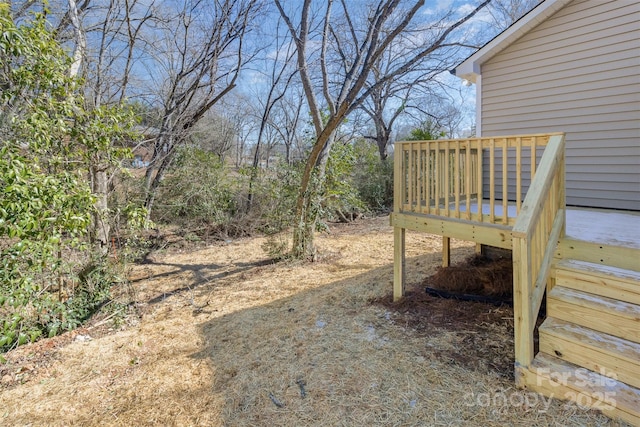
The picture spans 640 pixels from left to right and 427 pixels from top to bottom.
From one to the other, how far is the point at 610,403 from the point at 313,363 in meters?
1.88

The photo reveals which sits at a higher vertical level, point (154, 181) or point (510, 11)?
point (510, 11)

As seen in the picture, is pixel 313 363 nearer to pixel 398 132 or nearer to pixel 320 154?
pixel 320 154

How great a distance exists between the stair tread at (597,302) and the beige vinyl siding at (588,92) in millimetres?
2542

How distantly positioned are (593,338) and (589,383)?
11.2 inches

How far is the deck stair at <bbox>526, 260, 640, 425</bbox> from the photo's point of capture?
6.26ft

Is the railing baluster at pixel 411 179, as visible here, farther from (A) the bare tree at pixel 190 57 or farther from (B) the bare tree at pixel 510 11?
(B) the bare tree at pixel 510 11

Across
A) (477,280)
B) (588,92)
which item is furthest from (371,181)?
(477,280)

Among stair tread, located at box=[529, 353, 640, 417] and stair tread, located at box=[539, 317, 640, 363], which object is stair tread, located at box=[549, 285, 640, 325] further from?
stair tread, located at box=[529, 353, 640, 417]

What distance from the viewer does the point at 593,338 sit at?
2.09m

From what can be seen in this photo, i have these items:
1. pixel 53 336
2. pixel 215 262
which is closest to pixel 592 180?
pixel 215 262

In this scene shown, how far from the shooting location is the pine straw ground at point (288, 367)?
2137 mm

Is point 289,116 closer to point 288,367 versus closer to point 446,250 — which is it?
point 446,250

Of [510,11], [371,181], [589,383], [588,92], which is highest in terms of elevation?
[510,11]

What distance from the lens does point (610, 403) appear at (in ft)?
6.17
